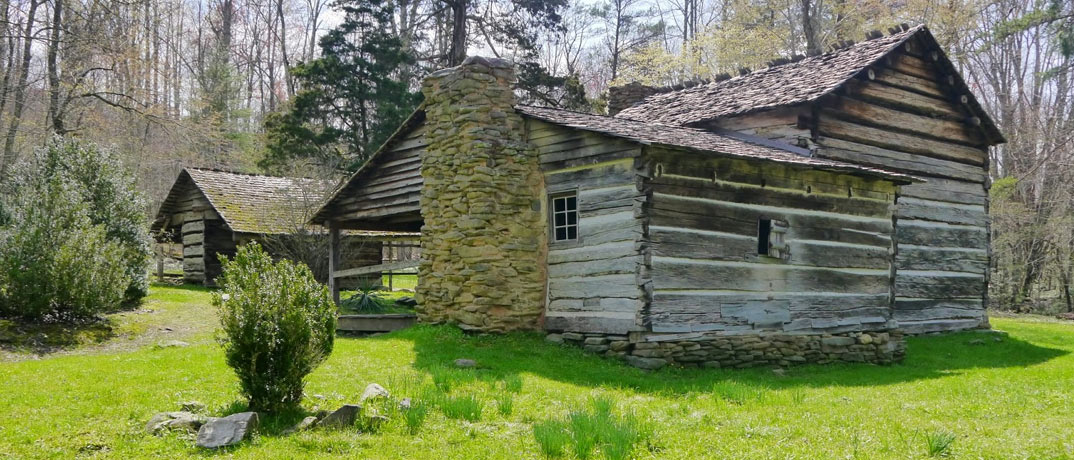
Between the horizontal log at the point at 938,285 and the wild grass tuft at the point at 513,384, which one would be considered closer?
the wild grass tuft at the point at 513,384

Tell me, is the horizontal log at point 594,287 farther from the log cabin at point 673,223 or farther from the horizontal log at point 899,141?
the horizontal log at point 899,141

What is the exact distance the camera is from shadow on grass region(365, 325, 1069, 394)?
10.5m

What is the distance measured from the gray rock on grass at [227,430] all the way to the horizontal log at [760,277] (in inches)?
247

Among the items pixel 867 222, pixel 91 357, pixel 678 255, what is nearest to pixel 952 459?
pixel 678 255

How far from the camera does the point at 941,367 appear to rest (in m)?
13.4

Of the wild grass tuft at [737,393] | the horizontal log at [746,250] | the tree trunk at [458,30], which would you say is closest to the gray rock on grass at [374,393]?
the wild grass tuft at [737,393]

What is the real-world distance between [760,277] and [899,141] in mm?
5712

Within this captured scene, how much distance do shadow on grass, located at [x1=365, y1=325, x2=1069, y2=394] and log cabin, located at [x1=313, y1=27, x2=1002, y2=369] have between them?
319 mm

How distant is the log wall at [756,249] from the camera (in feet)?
39.5

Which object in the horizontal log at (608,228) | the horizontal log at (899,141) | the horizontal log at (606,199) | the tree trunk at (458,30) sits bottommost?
the horizontal log at (608,228)

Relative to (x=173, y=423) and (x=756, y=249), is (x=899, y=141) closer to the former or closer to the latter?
(x=756, y=249)

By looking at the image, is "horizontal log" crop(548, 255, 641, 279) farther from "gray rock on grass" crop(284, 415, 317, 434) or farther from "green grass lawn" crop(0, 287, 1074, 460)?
"gray rock on grass" crop(284, 415, 317, 434)

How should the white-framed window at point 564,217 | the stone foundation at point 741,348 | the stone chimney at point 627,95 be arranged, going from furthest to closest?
the stone chimney at point 627,95, the white-framed window at point 564,217, the stone foundation at point 741,348

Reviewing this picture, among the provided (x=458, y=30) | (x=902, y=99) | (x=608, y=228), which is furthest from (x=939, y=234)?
(x=458, y=30)
